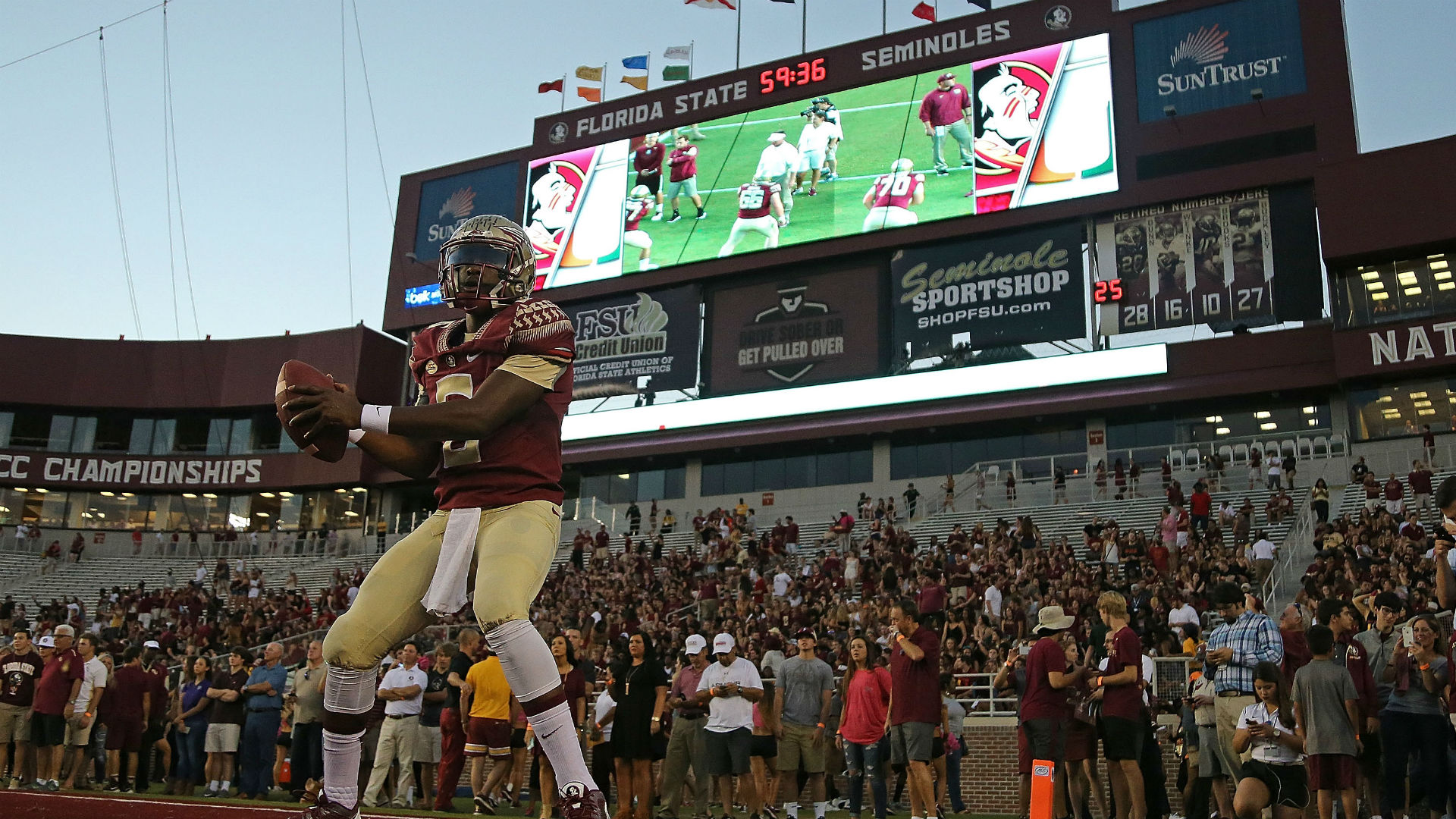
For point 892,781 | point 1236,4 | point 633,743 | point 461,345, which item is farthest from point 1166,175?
point 461,345

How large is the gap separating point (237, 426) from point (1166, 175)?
34.8 meters

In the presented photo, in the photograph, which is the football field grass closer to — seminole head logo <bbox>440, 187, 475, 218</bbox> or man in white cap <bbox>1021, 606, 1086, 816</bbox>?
seminole head logo <bbox>440, 187, 475, 218</bbox>

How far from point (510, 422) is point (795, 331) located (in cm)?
3372

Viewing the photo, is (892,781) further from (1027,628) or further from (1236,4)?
(1236,4)

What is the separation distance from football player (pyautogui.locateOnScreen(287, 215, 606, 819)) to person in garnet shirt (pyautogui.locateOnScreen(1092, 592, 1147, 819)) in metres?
6.10

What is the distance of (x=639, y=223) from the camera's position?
1650 inches

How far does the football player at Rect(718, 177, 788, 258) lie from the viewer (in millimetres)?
39219

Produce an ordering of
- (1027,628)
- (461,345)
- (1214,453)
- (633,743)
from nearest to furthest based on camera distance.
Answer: (461,345) → (633,743) → (1027,628) → (1214,453)

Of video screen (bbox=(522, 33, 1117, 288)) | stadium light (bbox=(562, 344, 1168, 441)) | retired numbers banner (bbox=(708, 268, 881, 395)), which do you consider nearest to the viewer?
stadium light (bbox=(562, 344, 1168, 441))

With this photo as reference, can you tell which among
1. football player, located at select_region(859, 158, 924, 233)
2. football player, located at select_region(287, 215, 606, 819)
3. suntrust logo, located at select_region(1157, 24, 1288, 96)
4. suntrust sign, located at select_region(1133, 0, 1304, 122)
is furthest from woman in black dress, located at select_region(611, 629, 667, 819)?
suntrust logo, located at select_region(1157, 24, 1288, 96)

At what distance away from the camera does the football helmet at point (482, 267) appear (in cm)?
538

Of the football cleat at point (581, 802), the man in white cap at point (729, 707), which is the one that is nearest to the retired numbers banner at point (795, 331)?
the man in white cap at point (729, 707)

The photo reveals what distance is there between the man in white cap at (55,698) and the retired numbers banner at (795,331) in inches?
1025

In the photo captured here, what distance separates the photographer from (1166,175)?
34469 mm
